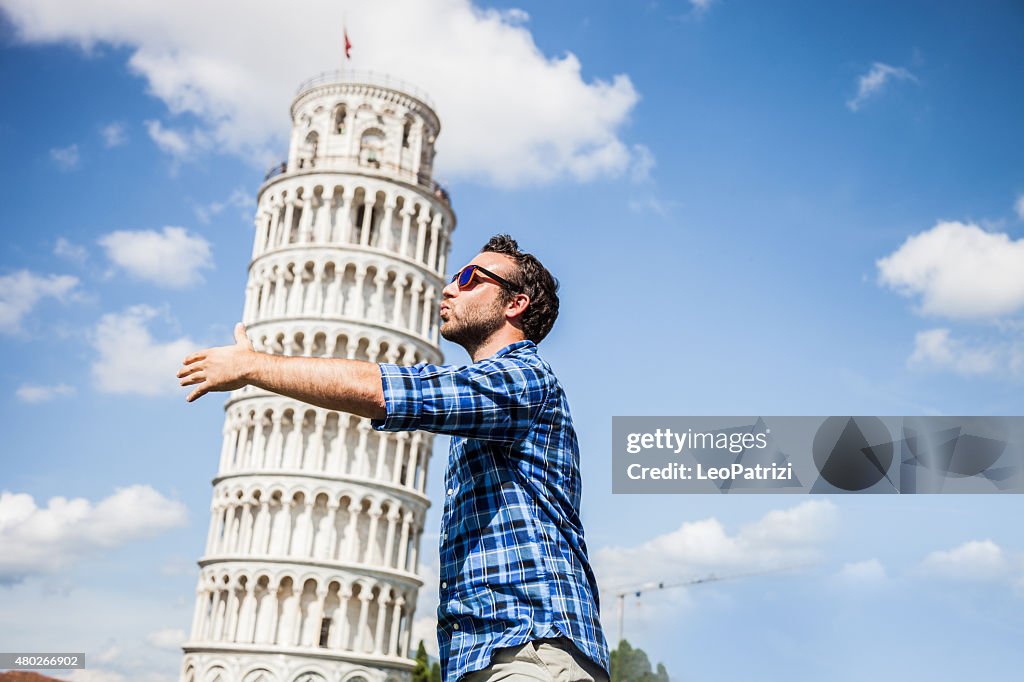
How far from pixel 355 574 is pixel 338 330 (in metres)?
10.9

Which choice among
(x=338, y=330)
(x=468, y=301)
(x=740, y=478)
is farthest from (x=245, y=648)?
(x=468, y=301)

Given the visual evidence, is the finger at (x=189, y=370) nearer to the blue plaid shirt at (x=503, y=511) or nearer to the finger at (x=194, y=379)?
the finger at (x=194, y=379)

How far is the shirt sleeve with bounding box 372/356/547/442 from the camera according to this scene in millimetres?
2955

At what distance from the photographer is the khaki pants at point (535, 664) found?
2902 mm

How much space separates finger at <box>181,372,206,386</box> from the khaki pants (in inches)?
45.5

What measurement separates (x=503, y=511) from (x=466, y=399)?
37 centimetres

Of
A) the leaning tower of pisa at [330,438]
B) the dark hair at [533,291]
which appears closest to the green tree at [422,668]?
the leaning tower of pisa at [330,438]

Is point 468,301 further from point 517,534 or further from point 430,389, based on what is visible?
point 517,534

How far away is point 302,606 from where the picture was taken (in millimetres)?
44469

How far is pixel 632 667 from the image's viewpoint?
84812 mm

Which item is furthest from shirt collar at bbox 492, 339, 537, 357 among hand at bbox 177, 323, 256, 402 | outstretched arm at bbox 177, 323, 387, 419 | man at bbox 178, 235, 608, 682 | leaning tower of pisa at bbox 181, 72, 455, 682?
leaning tower of pisa at bbox 181, 72, 455, 682

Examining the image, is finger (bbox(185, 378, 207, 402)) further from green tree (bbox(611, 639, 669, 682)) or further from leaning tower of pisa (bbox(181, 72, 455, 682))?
green tree (bbox(611, 639, 669, 682))

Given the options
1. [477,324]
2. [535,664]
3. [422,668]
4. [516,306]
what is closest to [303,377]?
[477,324]

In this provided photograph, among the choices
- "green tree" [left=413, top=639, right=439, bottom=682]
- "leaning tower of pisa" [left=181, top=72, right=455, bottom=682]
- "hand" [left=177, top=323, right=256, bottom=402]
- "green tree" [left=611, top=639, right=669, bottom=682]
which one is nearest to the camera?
"hand" [left=177, top=323, right=256, bottom=402]
